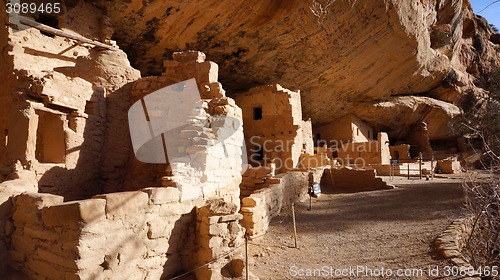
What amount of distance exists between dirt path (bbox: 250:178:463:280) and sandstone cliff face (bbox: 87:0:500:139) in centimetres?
646

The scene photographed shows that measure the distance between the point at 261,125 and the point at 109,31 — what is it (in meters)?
6.52

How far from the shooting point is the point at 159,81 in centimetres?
604

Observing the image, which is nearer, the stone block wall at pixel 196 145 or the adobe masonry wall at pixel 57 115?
the stone block wall at pixel 196 145

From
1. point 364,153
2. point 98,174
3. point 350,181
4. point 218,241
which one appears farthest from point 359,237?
point 364,153

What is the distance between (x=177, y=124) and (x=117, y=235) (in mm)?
2564

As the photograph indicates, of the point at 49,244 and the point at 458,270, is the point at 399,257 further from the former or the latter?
the point at 49,244

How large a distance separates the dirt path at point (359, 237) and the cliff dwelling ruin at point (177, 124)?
0.22 metres

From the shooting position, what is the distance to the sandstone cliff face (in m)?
10.2

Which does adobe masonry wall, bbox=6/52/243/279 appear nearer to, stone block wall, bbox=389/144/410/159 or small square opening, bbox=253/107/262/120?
small square opening, bbox=253/107/262/120

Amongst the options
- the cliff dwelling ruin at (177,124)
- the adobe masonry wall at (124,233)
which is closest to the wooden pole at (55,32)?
the cliff dwelling ruin at (177,124)

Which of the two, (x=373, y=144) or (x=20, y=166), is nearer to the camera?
(x=20, y=166)

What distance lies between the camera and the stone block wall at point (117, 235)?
2672mm

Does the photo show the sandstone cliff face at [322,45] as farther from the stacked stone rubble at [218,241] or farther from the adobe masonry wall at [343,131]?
the stacked stone rubble at [218,241]

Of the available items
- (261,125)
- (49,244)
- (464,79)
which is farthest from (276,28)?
(464,79)
